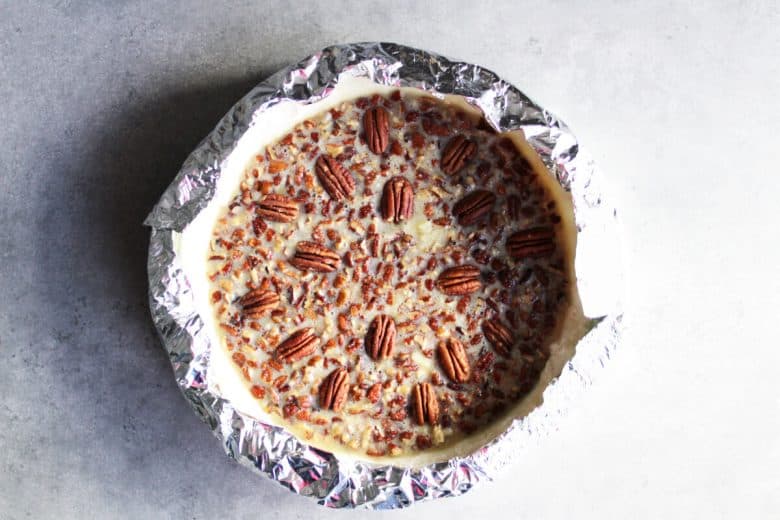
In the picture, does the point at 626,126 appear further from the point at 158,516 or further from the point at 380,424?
the point at 158,516

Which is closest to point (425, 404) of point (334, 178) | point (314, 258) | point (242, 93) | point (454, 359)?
point (454, 359)

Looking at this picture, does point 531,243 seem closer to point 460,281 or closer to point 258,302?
point 460,281

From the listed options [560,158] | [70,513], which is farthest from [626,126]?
[70,513]

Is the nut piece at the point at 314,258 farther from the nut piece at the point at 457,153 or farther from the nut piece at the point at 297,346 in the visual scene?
the nut piece at the point at 457,153

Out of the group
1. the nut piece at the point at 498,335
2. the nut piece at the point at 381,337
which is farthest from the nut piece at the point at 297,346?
the nut piece at the point at 498,335

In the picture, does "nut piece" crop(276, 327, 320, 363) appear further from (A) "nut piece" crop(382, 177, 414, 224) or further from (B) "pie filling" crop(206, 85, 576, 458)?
(A) "nut piece" crop(382, 177, 414, 224)

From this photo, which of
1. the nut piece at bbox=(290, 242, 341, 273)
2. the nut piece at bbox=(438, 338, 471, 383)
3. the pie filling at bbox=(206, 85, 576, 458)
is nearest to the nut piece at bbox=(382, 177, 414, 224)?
the pie filling at bbox=(206, 85, 576, 458)
